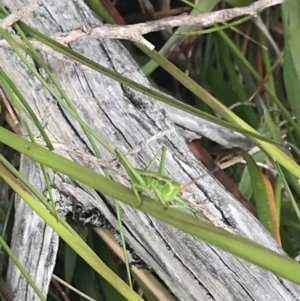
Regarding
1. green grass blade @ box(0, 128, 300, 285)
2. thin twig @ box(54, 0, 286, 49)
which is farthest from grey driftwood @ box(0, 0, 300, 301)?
green grass blade @ box(0, 128, 300, 285)

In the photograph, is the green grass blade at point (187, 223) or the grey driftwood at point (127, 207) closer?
the green grass blade at point (187, 223)

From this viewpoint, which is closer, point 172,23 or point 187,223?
point 187,223

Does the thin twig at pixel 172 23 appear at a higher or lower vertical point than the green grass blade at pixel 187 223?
higher

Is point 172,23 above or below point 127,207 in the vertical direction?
above

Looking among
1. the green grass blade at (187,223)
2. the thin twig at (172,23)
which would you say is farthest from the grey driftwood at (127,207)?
the green grass blade at (187,223)

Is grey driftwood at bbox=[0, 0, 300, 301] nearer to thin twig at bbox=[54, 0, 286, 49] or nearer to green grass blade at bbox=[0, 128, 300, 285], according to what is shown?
thin twig at bbox=[54, 0, 286, 49]

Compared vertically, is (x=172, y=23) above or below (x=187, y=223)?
above

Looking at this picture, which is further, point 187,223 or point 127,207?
point 127,207

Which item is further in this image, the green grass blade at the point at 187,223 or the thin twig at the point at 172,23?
the thin twig at the point at 172,23

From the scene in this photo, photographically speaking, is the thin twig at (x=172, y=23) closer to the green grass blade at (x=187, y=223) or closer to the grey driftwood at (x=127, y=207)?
the grey driftwood at (x=127, y=207)
